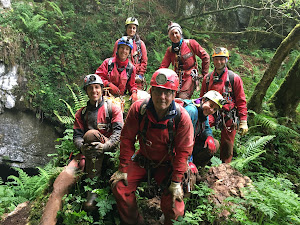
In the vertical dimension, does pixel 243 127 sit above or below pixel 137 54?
below

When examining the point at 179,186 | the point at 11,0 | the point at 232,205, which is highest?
the point at 11,0

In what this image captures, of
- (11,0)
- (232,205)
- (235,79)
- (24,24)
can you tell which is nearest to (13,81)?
(24,24)

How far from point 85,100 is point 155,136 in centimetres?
324

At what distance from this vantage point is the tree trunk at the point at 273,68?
6.25 m

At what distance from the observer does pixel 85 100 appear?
5801 millimetres

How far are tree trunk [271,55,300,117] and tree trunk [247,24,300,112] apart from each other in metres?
0.57

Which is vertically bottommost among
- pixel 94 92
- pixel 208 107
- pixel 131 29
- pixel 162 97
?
pixel 208 107

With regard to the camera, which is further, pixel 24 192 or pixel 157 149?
pixel 24 192

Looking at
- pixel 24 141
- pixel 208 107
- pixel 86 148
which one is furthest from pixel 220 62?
pixel 24 141

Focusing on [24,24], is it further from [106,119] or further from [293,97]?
[293,97]

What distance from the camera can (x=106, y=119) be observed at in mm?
4023

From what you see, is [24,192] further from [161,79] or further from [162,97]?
[161,79]

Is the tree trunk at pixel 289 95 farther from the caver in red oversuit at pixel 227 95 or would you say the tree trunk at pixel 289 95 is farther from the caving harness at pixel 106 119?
the caving harness at pixel 106 119

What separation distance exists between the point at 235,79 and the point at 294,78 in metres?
3.05
